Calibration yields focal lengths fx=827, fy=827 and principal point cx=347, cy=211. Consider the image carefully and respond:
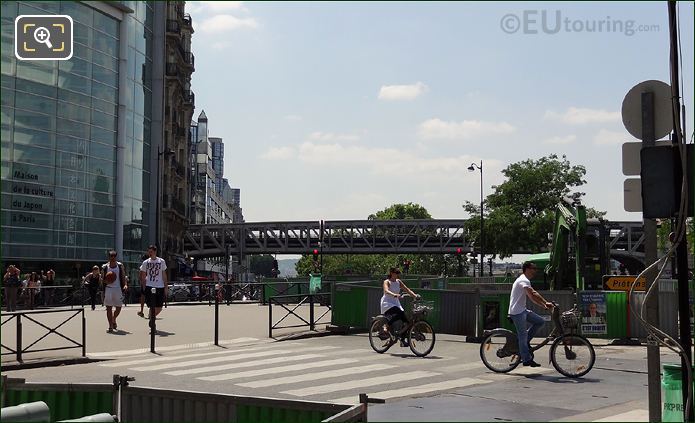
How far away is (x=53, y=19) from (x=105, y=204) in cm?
3911

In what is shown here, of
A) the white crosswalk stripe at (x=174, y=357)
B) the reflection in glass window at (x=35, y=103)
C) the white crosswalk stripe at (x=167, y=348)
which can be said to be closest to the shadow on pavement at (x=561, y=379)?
the white crosswalk stripe at (x=174, y=357)

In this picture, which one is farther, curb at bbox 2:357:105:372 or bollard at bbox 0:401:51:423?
curb at bbox 2:357:105:372

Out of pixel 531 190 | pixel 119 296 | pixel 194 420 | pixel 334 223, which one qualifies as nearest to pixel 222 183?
pixel 334 223

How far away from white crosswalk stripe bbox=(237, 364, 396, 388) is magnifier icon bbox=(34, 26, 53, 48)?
5.51m

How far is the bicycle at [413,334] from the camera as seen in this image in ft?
49.2

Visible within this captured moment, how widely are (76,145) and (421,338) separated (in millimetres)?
35431

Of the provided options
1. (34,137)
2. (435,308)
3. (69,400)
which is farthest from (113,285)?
(34,137)

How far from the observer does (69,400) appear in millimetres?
7242

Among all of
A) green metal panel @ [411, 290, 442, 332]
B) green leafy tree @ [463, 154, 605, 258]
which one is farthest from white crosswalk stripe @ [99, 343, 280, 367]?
green leafy tree @ [463, 154, 605, 258]

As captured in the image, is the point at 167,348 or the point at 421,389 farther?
the point at 167,348

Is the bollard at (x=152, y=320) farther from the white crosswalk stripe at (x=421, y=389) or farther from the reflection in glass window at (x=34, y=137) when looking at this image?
the reflection in glass window at (x=34, y=137)

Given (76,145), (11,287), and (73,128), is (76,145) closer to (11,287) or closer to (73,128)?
(73,128)

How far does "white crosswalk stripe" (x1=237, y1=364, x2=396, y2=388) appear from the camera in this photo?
1169 cm

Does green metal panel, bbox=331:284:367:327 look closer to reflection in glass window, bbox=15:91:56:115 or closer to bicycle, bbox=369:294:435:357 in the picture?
bicycle, bbox=369:294:435:357
